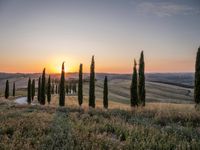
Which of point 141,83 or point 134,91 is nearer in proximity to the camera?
point 141,83

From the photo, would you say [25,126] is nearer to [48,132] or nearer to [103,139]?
[48,132]

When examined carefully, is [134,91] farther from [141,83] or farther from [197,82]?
[197,82]

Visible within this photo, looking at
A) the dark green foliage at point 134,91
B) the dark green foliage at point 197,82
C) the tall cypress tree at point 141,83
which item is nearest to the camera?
the dark green foliage at point 197,82

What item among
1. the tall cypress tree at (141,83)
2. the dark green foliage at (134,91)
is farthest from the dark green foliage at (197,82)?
the dark green foliage at (134,91)

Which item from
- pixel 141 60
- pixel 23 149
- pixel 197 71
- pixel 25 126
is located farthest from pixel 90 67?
pixel 23 149

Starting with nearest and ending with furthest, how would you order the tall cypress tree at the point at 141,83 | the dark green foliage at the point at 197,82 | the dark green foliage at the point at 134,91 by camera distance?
1. the dark green foliage at the point at 197,82
2. the tall cypress tree at the point at 141,83
3. the dark green foliage at the point at 134,91

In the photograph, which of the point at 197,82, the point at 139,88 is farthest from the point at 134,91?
the point at 197,82

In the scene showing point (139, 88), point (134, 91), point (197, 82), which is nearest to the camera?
point (197, 82)

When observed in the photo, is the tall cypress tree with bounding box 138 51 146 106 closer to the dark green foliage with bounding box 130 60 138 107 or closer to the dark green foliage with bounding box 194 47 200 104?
the dark green foliage with bounding box 130 60 138 107

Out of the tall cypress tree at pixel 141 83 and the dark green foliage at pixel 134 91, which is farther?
the dark green foliage at pixel 134 91

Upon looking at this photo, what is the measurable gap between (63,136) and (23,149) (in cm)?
167

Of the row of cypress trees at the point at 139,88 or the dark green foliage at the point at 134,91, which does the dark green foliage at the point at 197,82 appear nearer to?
the row of cypress trees at the point at 139,88

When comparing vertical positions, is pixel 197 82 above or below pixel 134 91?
above

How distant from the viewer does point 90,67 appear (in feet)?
179
